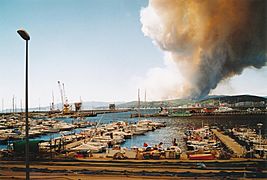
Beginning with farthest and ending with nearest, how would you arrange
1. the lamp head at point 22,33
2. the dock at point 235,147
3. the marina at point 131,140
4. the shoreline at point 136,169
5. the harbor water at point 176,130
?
the harbor water at point 176,130 < the marina at point 131,140 < the dock at point 235,147 < the shoreline at point 136,169 < the lamp head at point 22,33

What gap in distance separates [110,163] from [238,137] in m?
9.00

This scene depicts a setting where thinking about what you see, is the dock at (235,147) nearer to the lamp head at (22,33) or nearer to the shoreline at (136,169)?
the shoreline at (136,169)

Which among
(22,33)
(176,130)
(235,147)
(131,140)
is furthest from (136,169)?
(176,130)

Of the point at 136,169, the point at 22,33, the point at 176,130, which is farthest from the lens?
the point at 176,130

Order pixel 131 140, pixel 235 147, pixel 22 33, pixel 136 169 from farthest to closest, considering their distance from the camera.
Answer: pixel 131 140 → pixel 235 147 → pixel 136 169 → pixel 22 33

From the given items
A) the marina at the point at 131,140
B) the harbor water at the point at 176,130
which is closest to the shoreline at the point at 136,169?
the marina at the point at 131,140

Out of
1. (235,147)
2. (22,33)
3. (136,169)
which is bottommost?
(235,147)

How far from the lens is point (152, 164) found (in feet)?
21.8

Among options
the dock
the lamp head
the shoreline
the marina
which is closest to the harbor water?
the marina

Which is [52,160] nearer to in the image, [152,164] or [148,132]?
[152,164]

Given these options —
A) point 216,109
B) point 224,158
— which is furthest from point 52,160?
point 216,109

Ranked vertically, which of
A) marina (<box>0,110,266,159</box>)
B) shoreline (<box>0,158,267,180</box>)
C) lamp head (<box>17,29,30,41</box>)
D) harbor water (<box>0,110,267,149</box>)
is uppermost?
lamp head (<box>17,29,30,41</box>)

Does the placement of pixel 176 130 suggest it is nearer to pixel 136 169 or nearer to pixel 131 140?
pixel 131 140

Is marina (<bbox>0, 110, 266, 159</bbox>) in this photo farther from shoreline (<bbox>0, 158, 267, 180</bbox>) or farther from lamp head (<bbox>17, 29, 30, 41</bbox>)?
lamp head (<bbox>17, 29, 30, 41</bbox>)
